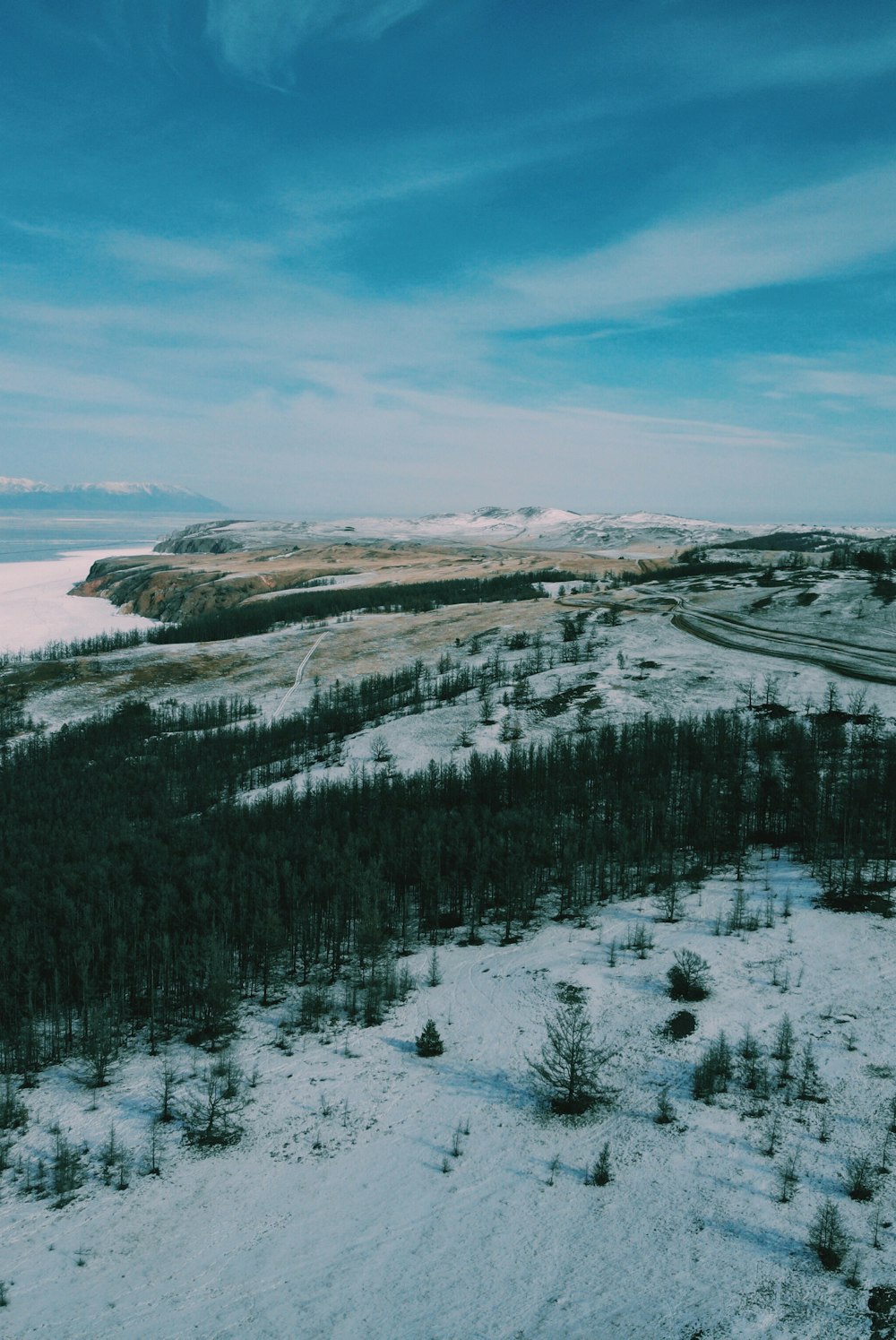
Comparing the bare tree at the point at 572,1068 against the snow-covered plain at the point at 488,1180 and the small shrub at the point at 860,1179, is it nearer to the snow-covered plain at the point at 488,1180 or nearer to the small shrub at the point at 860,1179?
the snow-covered plain at the point at 488,1180

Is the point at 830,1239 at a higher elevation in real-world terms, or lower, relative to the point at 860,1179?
higher

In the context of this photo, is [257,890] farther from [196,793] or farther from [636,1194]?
[196,793]

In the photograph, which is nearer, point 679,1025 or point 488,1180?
point 488,1180

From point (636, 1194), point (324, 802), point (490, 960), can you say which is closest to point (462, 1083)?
point (636, 1194)

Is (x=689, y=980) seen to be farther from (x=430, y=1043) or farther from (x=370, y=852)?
(x=370, y=852)

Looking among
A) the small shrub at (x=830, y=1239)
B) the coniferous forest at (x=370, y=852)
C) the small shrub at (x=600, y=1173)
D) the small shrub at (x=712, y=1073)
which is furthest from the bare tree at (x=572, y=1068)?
the coniferous forest at (x=370, y=852)

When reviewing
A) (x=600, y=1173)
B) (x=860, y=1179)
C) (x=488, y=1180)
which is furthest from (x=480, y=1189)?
(x=860, y=1179)
